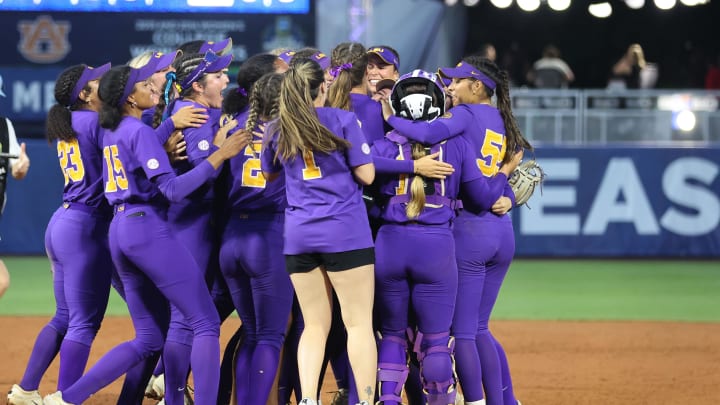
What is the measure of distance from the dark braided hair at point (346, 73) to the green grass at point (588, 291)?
5.18m

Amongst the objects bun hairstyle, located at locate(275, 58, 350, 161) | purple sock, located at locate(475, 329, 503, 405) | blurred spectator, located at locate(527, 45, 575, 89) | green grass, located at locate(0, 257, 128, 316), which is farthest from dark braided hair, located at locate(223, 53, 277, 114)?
blurred spectator, located at locate(527, 45, 575, 89)

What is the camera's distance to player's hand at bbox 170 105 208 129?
6297mm

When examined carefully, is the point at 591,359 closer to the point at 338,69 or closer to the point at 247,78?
the point at 338,69

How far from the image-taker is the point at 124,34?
15.5 metres

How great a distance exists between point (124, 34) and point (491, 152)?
32.8 ft

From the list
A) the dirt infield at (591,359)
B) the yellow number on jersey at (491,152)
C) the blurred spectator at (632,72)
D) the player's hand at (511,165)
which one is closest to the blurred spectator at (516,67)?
the blurred spectator at (632,72)

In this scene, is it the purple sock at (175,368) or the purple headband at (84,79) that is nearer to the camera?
the purple sock at (175,368)

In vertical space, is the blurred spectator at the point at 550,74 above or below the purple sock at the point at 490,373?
above

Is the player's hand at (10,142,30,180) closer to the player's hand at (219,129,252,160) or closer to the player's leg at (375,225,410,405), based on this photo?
the player's hand at (219,129,252,160)

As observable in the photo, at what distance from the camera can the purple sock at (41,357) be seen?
22.8 feet

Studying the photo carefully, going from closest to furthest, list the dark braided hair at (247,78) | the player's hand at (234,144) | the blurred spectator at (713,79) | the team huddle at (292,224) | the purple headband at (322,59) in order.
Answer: the team huddle at (292,224) < the player's hand at (234,144) < the dark braided hair at (247,78) < the purple headband at (322,59) < the blurred spectator at (713,79)

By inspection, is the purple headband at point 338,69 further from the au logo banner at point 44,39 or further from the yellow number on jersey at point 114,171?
the au logo banner at point 44,39

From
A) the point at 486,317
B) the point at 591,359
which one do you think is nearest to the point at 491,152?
the point at 486,317

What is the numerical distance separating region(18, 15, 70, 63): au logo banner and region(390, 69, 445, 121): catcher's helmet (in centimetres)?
1028
